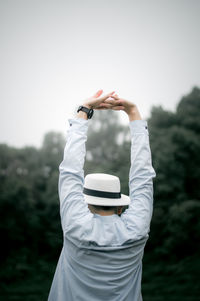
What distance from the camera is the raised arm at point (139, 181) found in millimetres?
1493

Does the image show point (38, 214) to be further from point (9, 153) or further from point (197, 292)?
point (197, 292)

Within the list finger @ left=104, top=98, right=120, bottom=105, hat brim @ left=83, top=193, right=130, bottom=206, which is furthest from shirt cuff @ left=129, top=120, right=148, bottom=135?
hat brim @ left=83, top=193, right=130, bottom=206

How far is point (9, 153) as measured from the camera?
2984 centimetres

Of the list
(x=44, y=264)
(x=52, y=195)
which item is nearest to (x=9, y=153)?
(x=52, y=195)

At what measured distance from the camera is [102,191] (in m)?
1.55

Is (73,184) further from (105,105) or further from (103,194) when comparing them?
(105,105)

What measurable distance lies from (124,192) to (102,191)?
18773 mm

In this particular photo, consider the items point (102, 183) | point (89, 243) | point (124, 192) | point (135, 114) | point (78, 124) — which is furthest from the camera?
point (124, 192)

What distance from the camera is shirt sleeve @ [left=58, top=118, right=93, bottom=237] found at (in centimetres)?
137

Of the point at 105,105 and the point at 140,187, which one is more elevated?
the point at 105,105

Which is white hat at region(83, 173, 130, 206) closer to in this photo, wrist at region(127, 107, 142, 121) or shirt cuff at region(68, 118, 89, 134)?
shirt cuff at region(68, 118, 89, 134)

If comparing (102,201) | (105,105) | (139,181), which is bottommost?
(102,201)

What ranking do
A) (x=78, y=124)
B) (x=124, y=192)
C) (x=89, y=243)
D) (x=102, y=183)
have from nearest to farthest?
1. (x=89, y=243)
2. (x=78, y=124)
3. (x=102, y=183)
4. (x=124, y=192)

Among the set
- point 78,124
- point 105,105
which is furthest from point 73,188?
point 105,105
